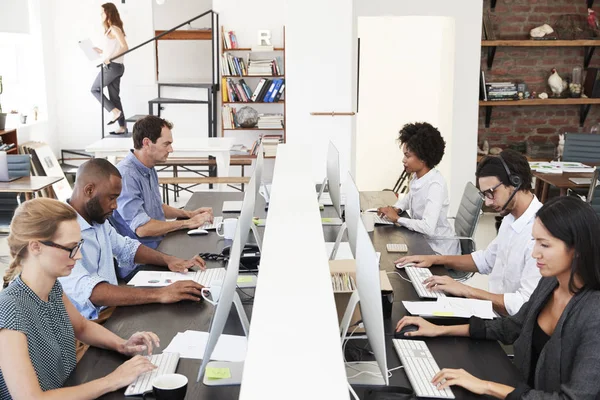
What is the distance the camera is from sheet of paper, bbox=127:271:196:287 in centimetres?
311

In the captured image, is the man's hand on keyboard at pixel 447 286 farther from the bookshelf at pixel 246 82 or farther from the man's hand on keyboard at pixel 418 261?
the bookshelf at pixel 246 82

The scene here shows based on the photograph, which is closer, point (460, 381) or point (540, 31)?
point (460, 381)

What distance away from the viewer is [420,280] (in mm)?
3096

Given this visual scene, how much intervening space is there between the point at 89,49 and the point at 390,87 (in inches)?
147

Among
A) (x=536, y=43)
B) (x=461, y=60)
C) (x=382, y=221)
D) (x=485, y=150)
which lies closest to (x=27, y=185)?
(x=382, y=221)

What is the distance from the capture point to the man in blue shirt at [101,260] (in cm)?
286

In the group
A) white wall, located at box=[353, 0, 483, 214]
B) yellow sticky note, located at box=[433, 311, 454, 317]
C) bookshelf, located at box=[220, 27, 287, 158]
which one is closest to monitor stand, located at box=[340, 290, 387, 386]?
yellow sticky note, located at box=[433, 311, 454, 317]

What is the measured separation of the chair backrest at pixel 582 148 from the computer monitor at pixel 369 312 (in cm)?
482

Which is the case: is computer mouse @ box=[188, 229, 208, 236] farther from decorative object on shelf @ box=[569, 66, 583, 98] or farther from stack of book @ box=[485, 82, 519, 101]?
decorative object on shelf @ box=[569, 66, 583, 98]

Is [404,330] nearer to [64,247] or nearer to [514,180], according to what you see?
[514,180]

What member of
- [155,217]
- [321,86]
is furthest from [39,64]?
[155,217]

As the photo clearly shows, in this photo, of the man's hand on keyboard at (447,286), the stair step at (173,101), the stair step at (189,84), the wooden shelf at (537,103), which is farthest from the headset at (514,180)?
the stair step at (189,84)

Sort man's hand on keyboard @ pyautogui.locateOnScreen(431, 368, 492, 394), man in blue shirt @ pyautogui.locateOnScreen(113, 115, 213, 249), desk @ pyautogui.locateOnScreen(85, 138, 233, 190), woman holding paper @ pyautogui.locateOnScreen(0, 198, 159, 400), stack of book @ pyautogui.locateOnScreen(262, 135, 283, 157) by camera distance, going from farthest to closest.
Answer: stack of book @ pyautogui.locateOnScreen(262, 135, 283, 157), desk @ pyautogui.locateOnScreen(85, 138, 233, 190), man in blue shirt @ pyautogui.locateOnScreen(113, 115, 213, 249), man's hand on keyboard @ pyautogui.locateOnScreen(431, 368, 492, 394), woman holding paper @ pyautogui.locateOnScreen(0, 198, 159, 400)

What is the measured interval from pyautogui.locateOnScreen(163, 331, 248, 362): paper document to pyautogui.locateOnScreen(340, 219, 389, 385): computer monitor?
367 millimetres
